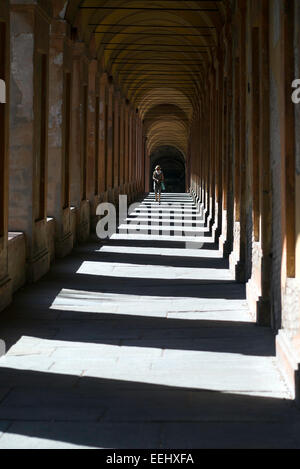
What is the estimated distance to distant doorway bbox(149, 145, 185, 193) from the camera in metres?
75.7

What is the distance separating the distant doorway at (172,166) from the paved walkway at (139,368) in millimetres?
63981

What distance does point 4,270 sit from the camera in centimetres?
947

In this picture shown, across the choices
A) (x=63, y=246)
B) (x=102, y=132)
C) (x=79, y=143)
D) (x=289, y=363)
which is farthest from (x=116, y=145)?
(x=289, y=363)

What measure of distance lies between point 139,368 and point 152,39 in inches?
916

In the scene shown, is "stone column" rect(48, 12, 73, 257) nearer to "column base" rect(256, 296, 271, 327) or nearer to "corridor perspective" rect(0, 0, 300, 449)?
"corridor perspective" rect(0, 0, 300, 449)

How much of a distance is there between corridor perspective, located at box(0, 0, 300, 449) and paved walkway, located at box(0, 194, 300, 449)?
2 centimetres

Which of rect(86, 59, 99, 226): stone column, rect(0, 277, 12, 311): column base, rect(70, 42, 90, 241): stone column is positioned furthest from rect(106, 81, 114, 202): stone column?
rect(0, 277, 12, 311): column base

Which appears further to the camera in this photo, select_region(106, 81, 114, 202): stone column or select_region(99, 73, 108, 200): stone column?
select_region(106, 81, 114, 202): stone column

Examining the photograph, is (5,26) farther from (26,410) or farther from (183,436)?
(183,436)

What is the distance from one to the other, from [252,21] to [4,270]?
429 cm

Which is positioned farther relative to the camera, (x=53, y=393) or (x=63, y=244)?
(x=63, y=244)
